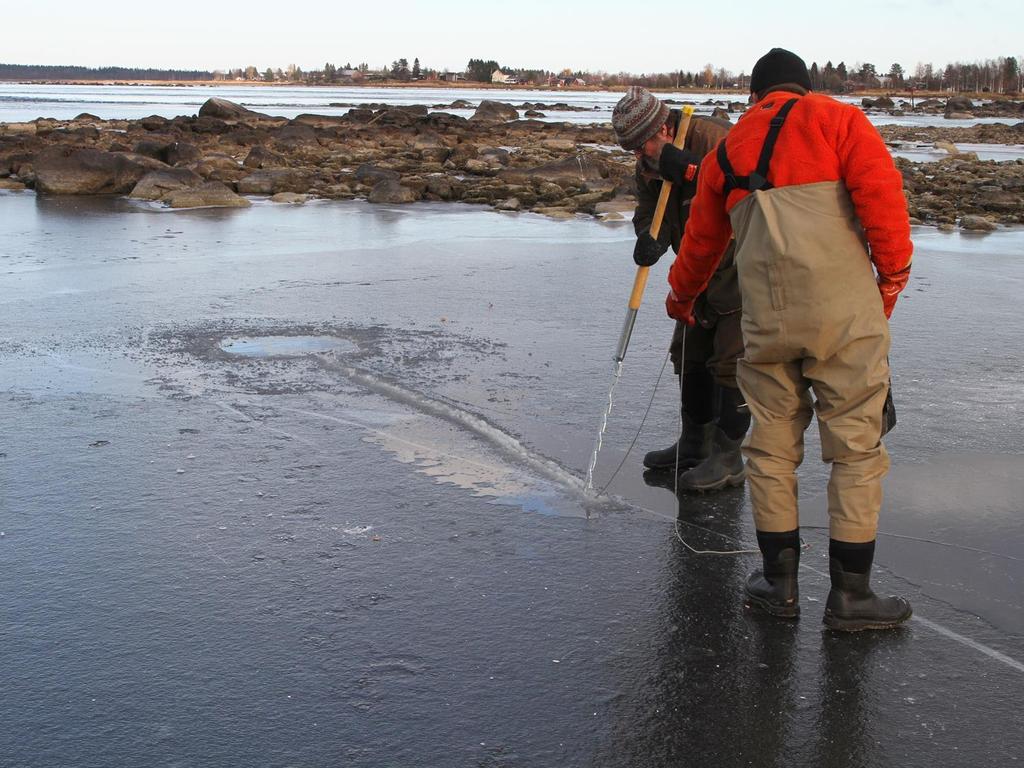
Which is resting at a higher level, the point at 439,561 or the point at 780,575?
the point at 780,575

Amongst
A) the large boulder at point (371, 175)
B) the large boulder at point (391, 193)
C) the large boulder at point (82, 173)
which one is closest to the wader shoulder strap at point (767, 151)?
the large boulder at point (391, 193)

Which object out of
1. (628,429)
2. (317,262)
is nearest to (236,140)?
(317,262)

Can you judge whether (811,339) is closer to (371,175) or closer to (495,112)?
(371,175)

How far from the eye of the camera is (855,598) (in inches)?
156

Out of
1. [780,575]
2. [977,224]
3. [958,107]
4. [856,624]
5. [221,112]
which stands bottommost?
[856,624]

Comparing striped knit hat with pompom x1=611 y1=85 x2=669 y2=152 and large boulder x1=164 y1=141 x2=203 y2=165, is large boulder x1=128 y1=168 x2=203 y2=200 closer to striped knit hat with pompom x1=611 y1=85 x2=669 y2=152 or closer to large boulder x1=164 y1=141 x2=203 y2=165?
large boulder x1=164 y1=141 x2=203 y2=165

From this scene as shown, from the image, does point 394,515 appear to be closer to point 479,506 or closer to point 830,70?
point 479,506

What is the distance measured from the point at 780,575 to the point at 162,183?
17790 mm

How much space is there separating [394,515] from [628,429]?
1.79 meters

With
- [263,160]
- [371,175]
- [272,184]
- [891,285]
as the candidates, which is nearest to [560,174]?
[371,175]

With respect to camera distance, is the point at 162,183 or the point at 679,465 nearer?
the point at 679,465

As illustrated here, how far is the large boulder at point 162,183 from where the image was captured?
64.1 ft

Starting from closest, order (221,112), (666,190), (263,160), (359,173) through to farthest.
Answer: (666,190) → (359,173) → (263,160) → (221,112)

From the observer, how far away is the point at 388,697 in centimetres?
345
